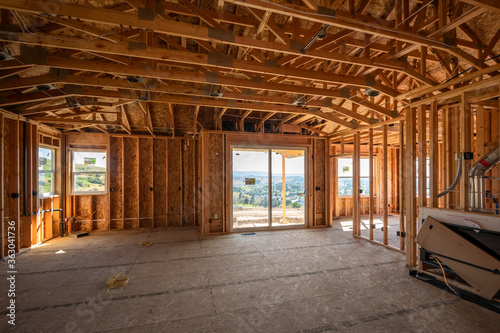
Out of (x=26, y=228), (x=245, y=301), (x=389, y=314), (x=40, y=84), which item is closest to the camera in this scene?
(x=389, y=314)

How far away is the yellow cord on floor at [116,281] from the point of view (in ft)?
11.8

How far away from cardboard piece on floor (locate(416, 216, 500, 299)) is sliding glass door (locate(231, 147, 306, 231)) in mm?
4130

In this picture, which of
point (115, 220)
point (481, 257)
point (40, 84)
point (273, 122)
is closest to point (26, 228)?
point (115, 220)

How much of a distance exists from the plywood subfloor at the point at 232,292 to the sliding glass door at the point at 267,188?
178 cm

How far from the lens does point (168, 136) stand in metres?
8.15

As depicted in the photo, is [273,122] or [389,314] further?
[273,122]

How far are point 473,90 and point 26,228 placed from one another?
9202 mm

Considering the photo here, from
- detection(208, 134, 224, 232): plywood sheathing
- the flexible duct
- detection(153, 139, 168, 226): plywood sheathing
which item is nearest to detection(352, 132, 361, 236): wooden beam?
the flexible duct

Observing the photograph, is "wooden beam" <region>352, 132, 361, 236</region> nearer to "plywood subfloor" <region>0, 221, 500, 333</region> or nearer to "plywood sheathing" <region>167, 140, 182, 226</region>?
"plywood subfloor" <region>0, 221, 500, 333</region>

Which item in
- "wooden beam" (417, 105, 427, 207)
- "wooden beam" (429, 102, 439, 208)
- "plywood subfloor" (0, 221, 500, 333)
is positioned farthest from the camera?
"wooden beam" (417, 105, 427, 207)

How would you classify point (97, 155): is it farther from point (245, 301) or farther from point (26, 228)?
point (245, 301)

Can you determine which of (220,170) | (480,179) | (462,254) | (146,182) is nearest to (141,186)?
(146,182)

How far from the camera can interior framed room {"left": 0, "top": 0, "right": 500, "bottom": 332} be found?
2838 mm

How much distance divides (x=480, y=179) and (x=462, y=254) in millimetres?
1104
